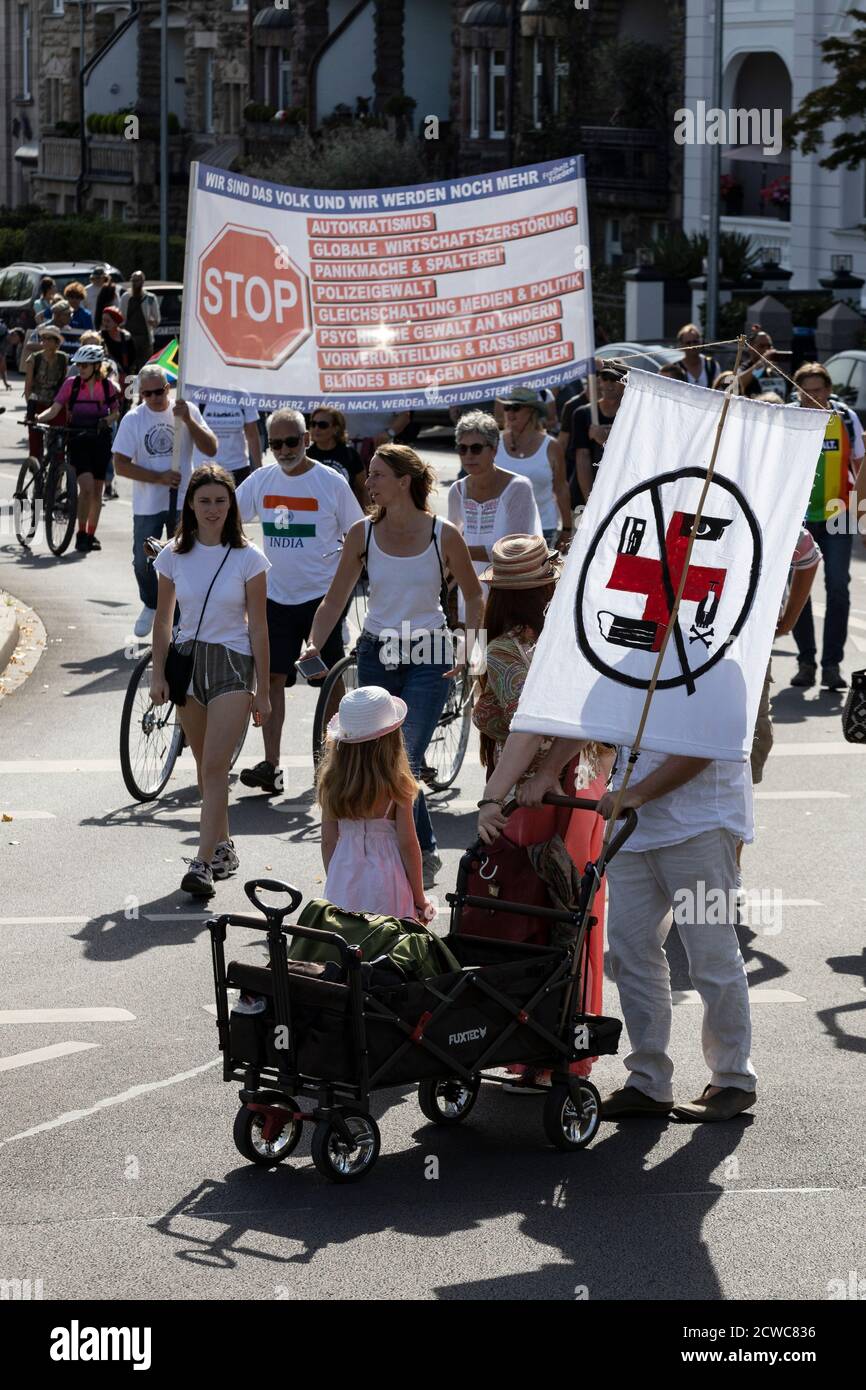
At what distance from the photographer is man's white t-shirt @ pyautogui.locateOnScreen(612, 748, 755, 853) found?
6.35 m

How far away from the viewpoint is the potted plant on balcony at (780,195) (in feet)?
138

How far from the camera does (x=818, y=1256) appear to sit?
555 cm

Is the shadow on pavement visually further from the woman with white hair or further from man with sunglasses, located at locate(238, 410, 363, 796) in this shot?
man with sunglasses, located at locate(238, 410, 363, 796)

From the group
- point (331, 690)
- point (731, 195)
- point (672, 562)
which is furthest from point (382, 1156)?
point (731, 195)

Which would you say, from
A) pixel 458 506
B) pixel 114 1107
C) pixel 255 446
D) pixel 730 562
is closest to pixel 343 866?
pixel 114 1107

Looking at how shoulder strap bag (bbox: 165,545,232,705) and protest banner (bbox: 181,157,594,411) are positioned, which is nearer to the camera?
shoulder strap bag (bbox: 165,545,232,705)

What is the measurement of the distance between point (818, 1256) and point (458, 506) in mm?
5930

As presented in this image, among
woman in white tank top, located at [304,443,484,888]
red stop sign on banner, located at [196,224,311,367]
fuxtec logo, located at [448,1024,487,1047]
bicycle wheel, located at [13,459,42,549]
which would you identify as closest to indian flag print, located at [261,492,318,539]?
red stop sign on banner, located at [196,224,311,367]

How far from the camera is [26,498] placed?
818 inches

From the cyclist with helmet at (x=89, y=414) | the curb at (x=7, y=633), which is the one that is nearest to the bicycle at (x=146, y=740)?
the curb at (x=7, y=633)

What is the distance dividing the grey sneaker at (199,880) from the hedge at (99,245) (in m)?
50.0

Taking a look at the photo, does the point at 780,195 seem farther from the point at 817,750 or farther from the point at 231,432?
the point at 817,750

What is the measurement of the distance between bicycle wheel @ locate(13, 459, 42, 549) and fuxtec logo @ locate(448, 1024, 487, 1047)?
14.7 meters

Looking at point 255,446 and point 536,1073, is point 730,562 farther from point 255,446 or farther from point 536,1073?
point 255,446
